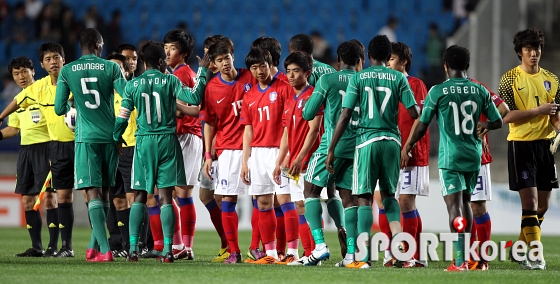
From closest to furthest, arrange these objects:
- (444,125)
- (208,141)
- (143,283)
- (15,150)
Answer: (143,283) < (444,125) < (208,141) < (15,150)

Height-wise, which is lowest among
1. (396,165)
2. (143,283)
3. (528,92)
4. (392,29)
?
(143,283)

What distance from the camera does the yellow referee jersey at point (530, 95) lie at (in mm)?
8602

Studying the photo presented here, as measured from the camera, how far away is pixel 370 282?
6941 mm

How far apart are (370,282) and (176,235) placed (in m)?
3.41

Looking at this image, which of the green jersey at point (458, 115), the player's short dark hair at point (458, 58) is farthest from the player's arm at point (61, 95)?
the player's short dark hair at point (458, 58)

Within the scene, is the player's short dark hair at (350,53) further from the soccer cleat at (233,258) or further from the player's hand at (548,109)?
the soccer cleat at (233,258)

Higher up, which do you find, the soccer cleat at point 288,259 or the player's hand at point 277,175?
the player's hand at point 277,175

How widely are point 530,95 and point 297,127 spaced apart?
230 cm

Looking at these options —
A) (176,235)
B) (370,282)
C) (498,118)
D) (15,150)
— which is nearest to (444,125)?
(498,118)

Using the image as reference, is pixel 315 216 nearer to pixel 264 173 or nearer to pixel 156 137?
pixel 264 173

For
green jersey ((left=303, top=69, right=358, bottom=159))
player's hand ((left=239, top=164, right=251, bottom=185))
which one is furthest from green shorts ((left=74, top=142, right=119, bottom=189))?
green jersey ((left=303, top=69, right=358, bottom=159))

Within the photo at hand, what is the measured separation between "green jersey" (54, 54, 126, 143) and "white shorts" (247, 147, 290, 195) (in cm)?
149

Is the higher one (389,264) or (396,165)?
(396,165)

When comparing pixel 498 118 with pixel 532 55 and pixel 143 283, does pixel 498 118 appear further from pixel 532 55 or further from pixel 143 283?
pixel 143 283
